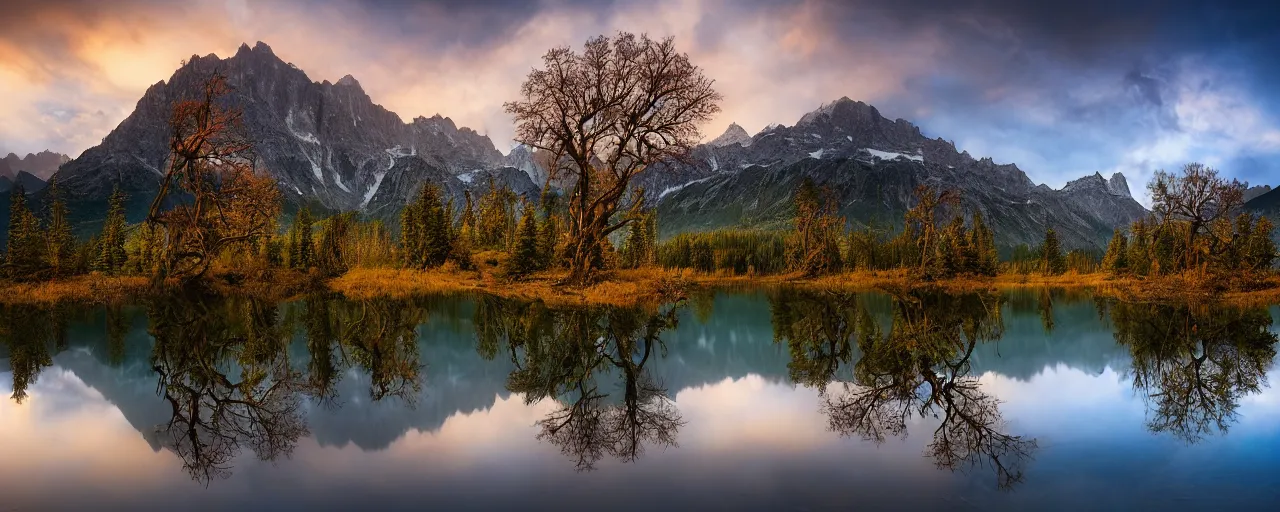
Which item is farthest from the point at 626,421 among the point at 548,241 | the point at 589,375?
the point at 548,241

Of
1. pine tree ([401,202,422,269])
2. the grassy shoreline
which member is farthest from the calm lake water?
pine tree ([401,202,422,269])

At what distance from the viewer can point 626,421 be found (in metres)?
6.76

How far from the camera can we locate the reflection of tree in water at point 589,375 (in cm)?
619

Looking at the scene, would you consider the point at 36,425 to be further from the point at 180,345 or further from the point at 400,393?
the point at 180,345

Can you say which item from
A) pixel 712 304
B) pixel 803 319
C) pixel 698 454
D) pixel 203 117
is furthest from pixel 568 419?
pixel 203 117

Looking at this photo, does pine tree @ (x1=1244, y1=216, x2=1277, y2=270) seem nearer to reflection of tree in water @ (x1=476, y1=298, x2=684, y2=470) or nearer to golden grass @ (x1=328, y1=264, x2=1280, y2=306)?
golden grass @ (x1=328, y1=264, x2=1280, y2=306)

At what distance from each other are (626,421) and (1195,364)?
34.2 feet

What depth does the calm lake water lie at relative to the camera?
191 inches

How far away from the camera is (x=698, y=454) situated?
18.7ft

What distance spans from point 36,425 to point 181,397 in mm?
1334

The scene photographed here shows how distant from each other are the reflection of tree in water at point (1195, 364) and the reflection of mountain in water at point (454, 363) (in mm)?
635

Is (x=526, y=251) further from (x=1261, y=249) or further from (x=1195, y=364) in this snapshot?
(x=1261, y=249)

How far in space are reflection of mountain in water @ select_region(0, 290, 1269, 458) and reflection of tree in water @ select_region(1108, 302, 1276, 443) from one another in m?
0.64

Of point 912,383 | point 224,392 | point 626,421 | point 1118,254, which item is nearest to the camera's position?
point 626,421
